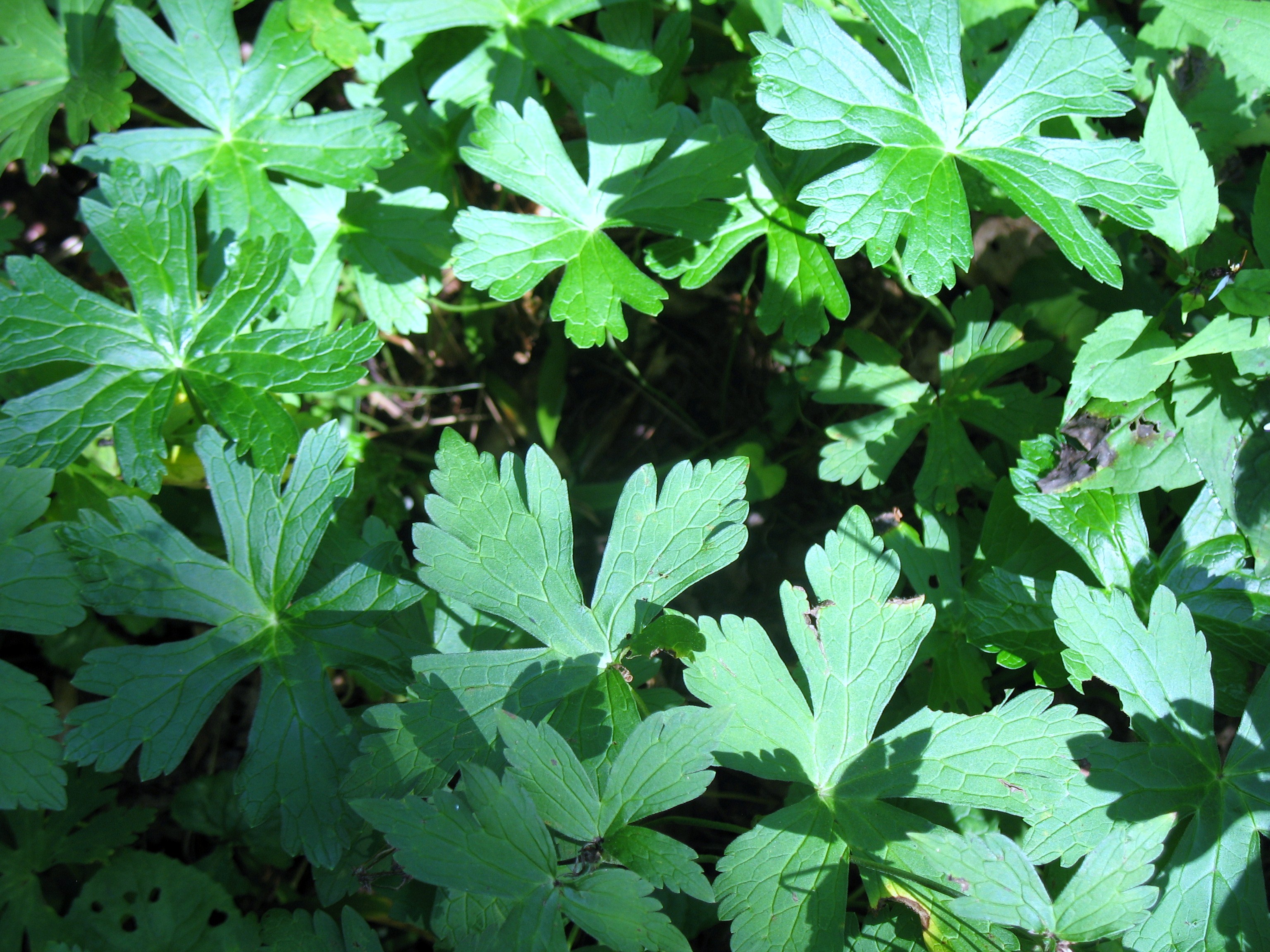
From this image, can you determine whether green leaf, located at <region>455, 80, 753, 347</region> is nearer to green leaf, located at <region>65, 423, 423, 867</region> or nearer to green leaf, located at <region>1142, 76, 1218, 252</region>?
green leaf, located at <region>65, 423, 423, 867</region>

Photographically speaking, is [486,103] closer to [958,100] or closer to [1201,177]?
[958,100]

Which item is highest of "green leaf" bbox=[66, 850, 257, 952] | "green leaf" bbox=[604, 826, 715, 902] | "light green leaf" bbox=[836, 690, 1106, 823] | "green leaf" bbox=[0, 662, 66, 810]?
"light green leaf" bbox=[836, 690, 1106, 823]

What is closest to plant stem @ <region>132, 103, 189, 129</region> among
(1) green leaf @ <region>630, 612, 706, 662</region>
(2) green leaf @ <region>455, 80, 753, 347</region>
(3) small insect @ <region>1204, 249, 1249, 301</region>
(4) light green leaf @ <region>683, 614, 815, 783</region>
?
(2) green leaf @ <region>455, 80, 753, 347</region>

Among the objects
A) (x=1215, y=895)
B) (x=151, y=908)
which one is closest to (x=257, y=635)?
(x=151, y=908)

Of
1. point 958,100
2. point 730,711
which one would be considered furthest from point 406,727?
point 958,100

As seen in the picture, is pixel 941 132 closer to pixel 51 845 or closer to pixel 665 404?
pixel 665 404
